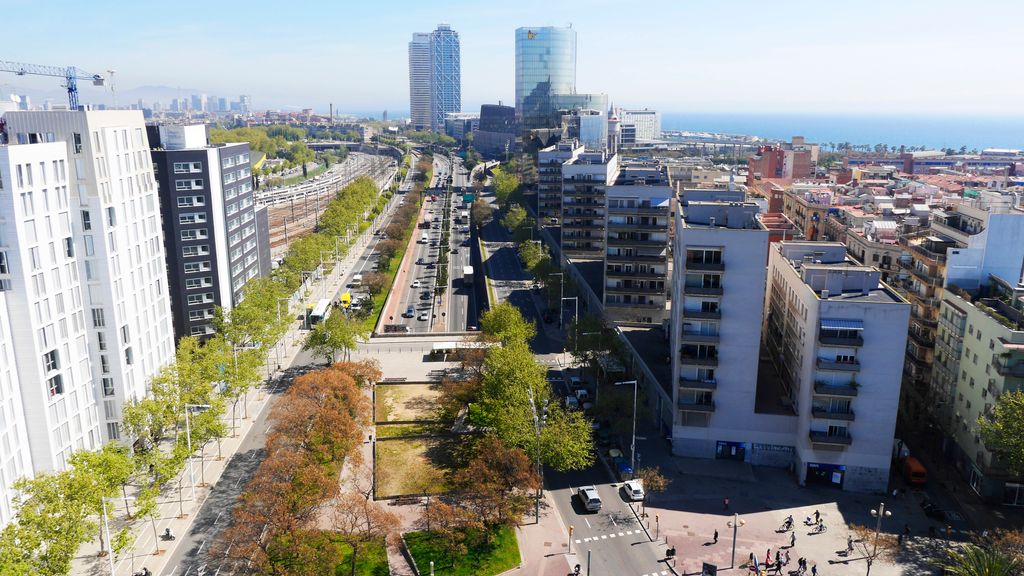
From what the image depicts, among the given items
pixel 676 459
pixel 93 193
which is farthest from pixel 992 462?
pixel 93 193

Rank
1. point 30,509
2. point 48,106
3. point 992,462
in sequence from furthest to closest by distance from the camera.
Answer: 1. point 48,106
2. point 992,462
3. point 30,509

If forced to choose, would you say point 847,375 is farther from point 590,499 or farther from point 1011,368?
point 590,499

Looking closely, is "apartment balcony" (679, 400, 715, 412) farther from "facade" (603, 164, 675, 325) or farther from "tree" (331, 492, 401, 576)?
"facade" (603, 164, 675, 325)

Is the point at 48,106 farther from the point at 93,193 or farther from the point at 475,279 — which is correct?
the point at 475,279

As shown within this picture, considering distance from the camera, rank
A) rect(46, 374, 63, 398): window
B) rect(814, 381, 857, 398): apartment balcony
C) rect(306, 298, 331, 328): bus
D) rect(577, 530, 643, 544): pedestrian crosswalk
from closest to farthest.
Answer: rect(577, 530, 643, 544): pedestrian crosswalk, rect(46, 374, 63, 398): window, rect(814, 381, 857, 398): apartment balcony, rect(306, 298, 331, 328): bus

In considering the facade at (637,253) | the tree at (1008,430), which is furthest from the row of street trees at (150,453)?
the tree at (1008,430)

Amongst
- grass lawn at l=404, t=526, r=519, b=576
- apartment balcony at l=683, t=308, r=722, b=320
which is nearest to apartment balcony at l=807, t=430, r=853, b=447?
apartment balcony at l=683, t=308, r=722, b=320
